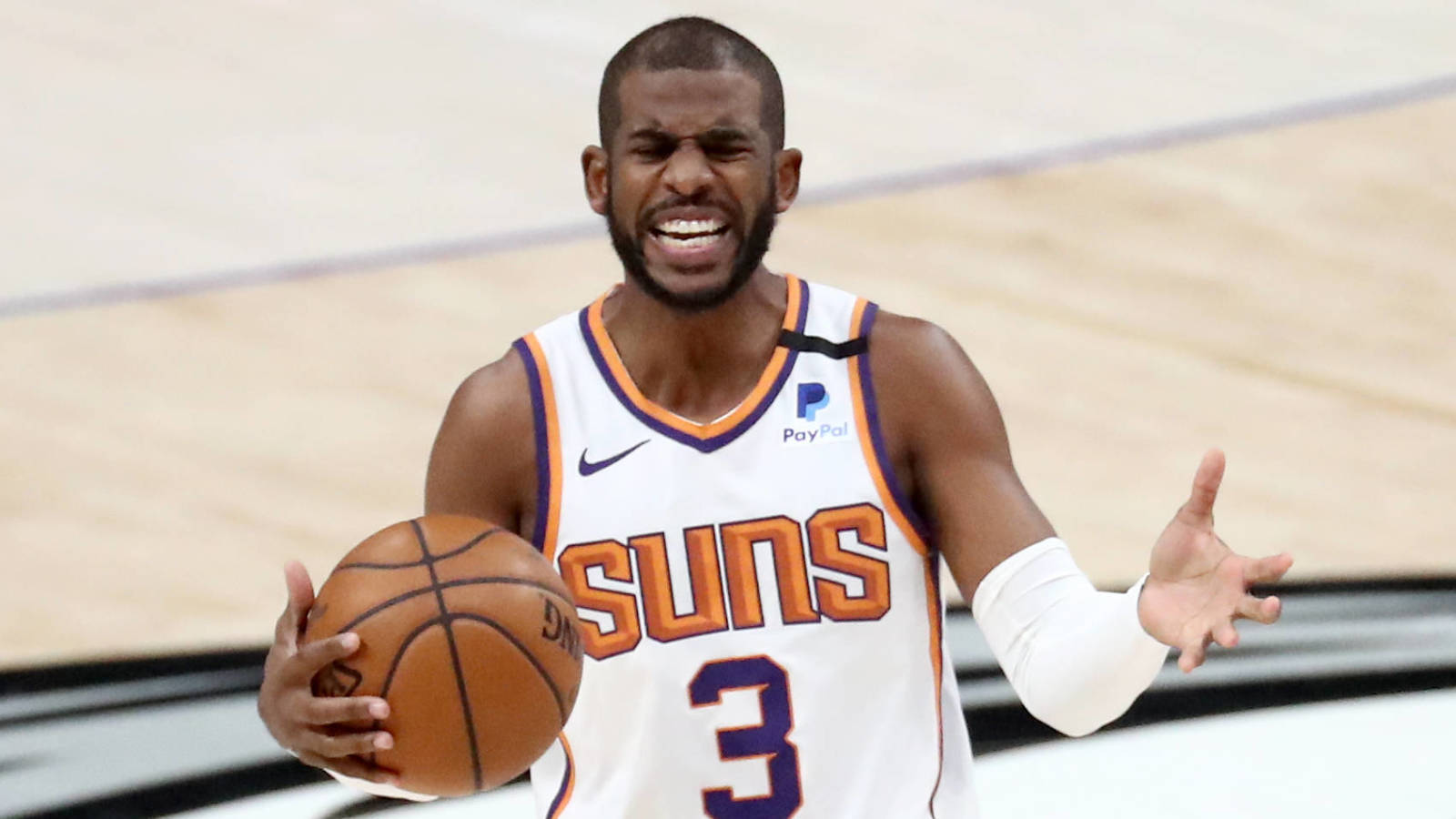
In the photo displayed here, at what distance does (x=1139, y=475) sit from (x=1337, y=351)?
1.36m

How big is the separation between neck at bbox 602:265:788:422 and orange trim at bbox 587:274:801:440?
0.01 metres

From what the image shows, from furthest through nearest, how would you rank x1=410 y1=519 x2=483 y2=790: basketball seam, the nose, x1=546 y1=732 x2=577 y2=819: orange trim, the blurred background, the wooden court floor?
the wooden court floor
the blurred background
x1=546 y1=732 x2=577 y2=819: orange trim
the nose
x1=410 y1=519 x2=483 y2=790: basketball seam

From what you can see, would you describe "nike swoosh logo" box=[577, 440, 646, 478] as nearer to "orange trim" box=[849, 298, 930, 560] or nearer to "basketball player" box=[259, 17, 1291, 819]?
"basketball player" box=[259, 17, 1291, 819]

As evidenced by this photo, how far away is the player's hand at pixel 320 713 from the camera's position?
3744 millimetres

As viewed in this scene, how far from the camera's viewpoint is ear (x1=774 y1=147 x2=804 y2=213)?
433cm

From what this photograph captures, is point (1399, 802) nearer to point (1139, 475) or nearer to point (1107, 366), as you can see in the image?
point (1139, 475)

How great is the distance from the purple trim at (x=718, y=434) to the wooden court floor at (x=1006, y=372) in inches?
129

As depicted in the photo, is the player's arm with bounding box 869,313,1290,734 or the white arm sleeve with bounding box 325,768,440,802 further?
the white arm sleeve with bounding box 325,768,440,802

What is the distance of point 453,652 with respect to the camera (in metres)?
3.87

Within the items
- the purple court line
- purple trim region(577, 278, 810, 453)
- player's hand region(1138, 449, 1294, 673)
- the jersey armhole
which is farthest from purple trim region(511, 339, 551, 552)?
the purple court line

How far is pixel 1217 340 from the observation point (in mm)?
9227

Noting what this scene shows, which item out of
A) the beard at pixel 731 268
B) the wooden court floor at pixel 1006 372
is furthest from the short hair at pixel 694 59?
the wooden court floor at pixel 1006 372

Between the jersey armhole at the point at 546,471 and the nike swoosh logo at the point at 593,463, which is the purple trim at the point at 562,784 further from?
the nike swoosh logo at the point at 593,463

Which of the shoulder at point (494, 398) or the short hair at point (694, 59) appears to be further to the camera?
the shoulder at point (494, 398)
